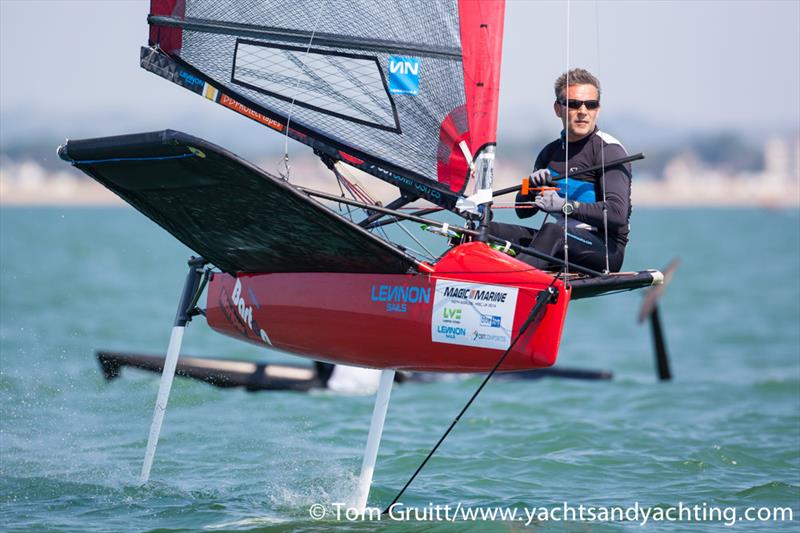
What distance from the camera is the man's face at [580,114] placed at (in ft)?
17.0

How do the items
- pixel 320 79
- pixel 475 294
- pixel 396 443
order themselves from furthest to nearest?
pixel 396 443, pixel 320 79, pixel 475 294

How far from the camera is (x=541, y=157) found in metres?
5.43

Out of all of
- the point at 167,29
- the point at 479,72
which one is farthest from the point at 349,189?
the point at 167,29

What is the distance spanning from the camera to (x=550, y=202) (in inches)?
194

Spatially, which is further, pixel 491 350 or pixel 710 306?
pixel 710 306

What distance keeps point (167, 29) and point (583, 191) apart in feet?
7.81

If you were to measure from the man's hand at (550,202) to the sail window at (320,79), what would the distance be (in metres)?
0.90

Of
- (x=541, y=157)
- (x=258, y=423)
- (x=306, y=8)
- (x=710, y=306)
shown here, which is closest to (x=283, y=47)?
(x=306, y=8)

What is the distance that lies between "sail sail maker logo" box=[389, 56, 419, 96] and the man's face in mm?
749

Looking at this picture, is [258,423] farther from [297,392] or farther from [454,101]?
[454,101]

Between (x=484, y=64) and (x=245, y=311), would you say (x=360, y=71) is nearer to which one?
(x=484, y=64)

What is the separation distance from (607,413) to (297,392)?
9.27 feet

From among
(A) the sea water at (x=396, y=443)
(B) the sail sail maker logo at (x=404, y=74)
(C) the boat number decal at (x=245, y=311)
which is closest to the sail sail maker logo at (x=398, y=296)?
(C) the boat number decal at (x=245, y=311)

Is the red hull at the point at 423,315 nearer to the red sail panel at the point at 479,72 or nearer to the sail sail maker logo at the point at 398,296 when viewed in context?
the sail sail maker logo at the point at 398,296
